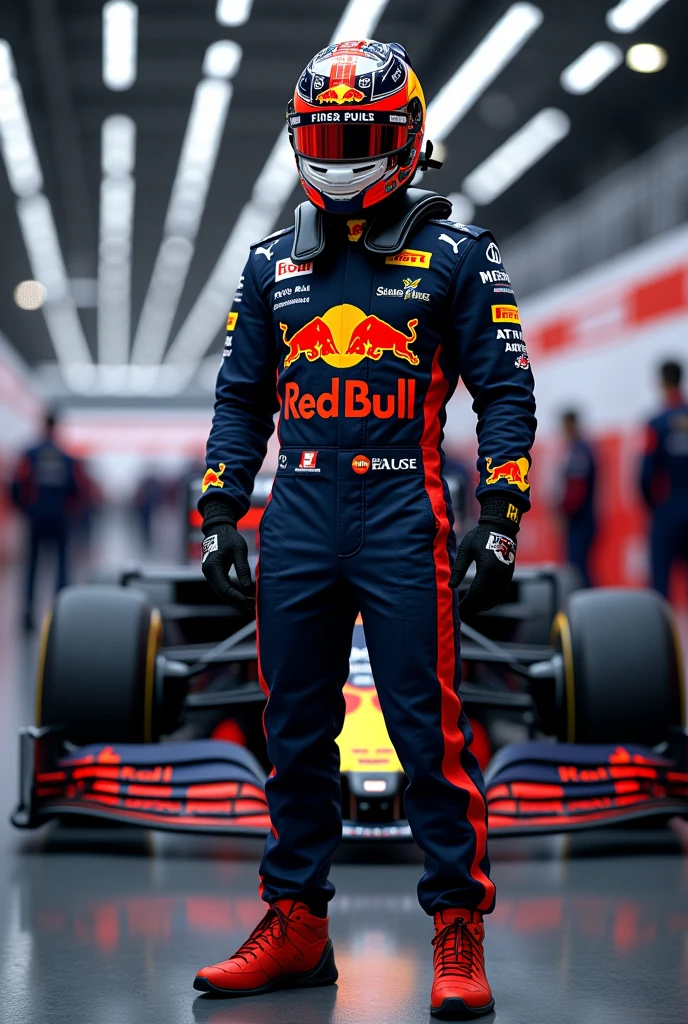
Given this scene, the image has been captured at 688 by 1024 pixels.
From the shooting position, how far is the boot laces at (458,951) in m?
2.41

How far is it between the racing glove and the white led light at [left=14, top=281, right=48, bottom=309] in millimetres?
23986

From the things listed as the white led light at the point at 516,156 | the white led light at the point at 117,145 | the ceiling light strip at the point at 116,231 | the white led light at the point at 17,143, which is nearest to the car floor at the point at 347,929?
the white led light at the point at 17,143

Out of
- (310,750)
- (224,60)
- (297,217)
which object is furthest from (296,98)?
(224,60)

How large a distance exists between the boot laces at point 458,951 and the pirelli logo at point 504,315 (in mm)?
1101

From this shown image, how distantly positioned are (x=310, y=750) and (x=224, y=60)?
34.1 ft

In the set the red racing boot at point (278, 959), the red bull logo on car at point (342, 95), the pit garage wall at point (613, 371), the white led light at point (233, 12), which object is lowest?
the red racing boot at point (278, 959)

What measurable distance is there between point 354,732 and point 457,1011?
1303mm

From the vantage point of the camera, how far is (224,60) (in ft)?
38.9

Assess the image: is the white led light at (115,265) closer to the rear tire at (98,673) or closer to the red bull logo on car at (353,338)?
the rear tire at (98,673)

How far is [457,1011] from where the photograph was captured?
234 centimetres

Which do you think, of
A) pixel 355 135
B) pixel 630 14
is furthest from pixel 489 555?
pixel 630 14

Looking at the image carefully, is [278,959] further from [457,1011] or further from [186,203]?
[186,203]

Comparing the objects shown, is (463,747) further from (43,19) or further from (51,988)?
(43,19)

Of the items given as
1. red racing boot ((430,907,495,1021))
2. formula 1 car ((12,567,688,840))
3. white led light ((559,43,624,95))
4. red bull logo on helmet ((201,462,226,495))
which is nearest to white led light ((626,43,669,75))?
white led light ((559,43,624,95))
